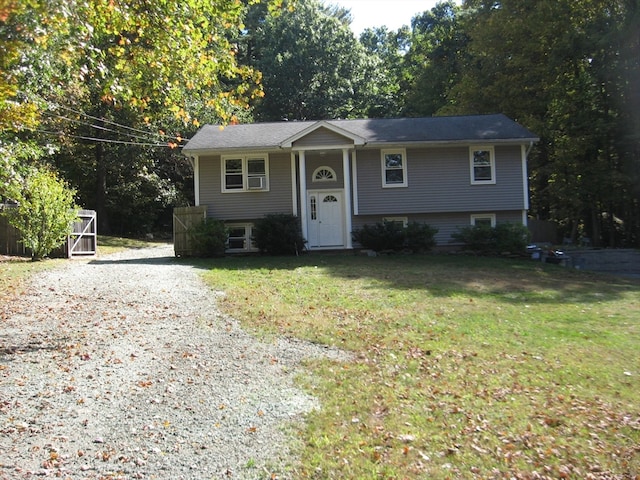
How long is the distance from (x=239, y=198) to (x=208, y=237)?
2.68 m

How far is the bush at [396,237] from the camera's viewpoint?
18922mm

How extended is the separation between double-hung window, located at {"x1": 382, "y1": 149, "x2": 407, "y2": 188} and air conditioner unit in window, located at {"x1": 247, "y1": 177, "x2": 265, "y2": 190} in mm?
4422

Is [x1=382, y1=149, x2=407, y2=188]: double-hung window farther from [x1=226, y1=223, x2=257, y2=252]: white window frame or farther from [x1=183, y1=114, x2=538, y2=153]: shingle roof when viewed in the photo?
[x1=226, y1=223, x2=257, y2=252]: white window frame

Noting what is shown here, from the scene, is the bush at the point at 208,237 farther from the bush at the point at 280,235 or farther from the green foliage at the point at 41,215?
the green foliage at the point at 41,215

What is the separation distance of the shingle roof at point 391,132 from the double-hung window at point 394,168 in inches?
25.1

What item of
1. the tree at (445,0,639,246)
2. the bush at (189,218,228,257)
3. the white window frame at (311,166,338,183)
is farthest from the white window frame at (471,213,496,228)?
the bush at (189,218,228,257)

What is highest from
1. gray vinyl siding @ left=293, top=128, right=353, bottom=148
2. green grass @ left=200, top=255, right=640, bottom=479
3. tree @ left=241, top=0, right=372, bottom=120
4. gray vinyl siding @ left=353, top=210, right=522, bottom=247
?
tree @ left=241, top=0, right=372, bottom=120

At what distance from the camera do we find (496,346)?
7.61 meters

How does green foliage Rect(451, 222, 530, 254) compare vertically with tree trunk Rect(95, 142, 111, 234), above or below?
below

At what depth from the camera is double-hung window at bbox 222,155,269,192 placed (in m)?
20.2

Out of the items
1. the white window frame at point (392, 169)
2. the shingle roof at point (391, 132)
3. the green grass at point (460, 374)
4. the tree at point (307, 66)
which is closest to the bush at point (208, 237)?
the shingle roof at point (391, 132)

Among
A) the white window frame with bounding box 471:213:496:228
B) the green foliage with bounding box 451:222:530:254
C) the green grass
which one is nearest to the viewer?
the green grass

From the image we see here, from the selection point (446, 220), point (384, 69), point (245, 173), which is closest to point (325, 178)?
point (245, 173)

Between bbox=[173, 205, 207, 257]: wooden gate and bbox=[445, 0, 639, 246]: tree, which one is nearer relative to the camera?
bbox=[173, 205, 207, 257]: wooden gate
